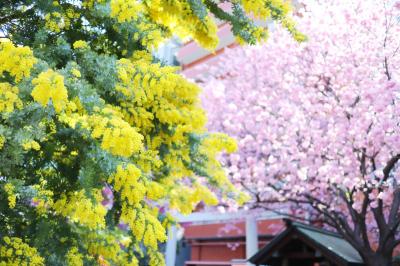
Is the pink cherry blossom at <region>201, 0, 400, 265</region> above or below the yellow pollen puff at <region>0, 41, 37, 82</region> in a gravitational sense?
above

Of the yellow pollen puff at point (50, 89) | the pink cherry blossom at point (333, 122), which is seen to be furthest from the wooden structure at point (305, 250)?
the yellow pollen puff at point (50, 89)

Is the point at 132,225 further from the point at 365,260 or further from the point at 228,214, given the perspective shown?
the point at 228,214

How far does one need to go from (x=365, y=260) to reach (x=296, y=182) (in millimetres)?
2715

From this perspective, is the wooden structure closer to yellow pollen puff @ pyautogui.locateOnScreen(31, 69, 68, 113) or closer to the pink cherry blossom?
the pink cherry blossom

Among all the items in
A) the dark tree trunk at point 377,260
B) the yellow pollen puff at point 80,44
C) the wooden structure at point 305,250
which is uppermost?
the yellow pollen puff at point 80,44

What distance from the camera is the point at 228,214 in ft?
45.5

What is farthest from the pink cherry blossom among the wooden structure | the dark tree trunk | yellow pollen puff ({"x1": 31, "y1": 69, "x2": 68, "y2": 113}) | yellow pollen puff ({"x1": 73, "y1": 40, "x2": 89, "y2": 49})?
yellow pollen puff ({"x1": 31, "y1": 69, "x2": 68, "y2": 113})

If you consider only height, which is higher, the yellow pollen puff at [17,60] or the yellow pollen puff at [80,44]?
the yellow pollen puff at [80,44]

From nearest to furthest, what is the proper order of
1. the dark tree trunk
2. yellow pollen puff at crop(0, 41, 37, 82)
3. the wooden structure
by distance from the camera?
yellow pollen puff at crop(0, 41, 37, 82) → the dark tree trunk → the wooden structure

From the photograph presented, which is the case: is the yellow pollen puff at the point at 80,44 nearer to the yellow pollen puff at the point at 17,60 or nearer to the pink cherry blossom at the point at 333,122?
the yellow pollen puff at the point at 17,60

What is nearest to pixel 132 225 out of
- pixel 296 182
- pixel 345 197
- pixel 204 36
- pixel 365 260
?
pixel 204 36

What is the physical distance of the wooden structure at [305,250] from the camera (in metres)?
7.69

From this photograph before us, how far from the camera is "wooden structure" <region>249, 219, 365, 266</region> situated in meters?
7.69

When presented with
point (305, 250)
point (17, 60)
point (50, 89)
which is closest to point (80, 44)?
point (17, 60)
